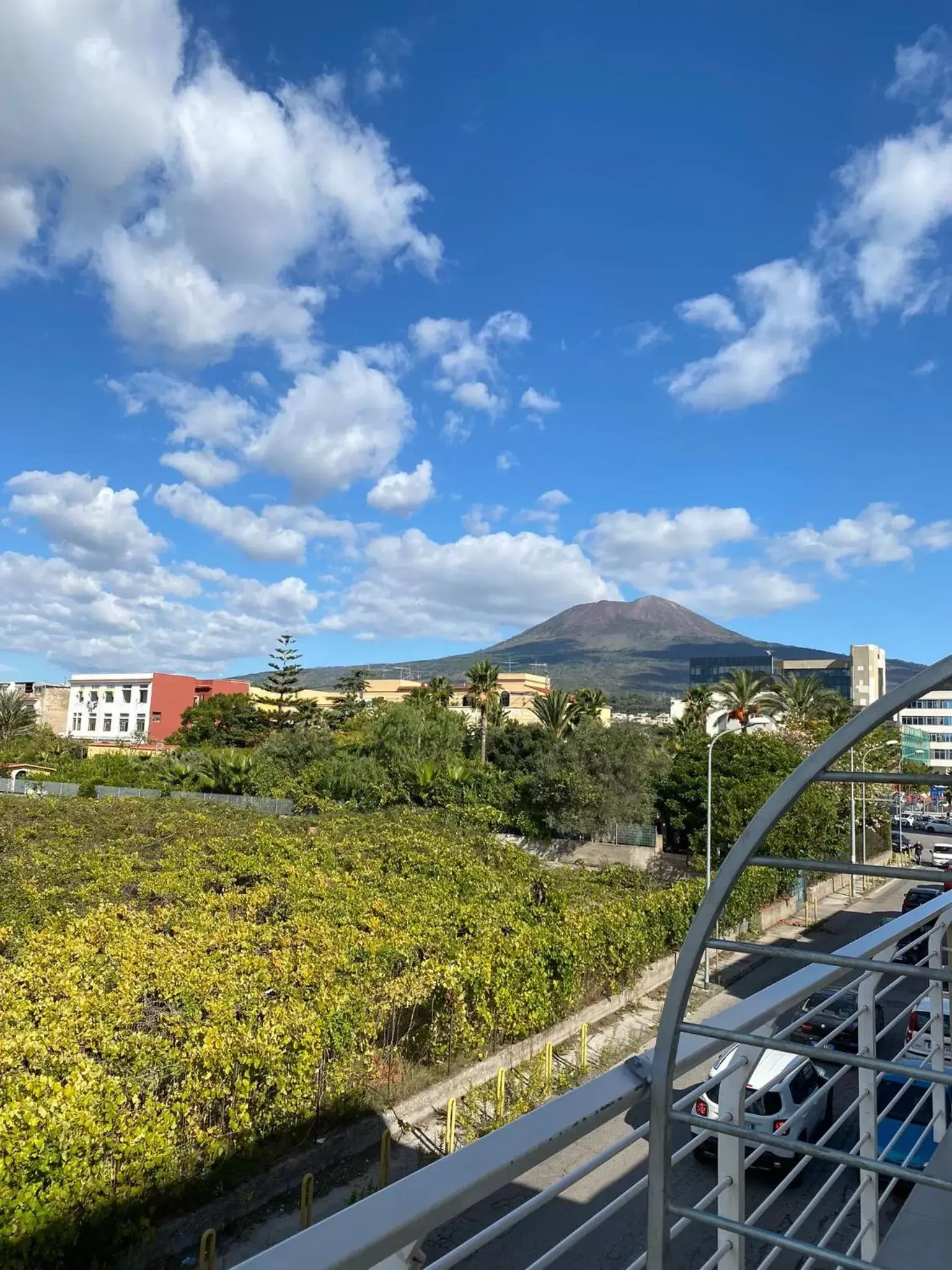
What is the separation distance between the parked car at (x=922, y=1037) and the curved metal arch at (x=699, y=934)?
1.69 metres

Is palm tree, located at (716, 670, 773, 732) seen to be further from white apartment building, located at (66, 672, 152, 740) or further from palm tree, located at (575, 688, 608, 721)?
white apartment building, located at (66, 672, 152, 740)

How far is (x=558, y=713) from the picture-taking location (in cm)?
3894

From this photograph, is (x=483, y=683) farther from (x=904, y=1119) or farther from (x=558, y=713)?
(x=904, y=1119)

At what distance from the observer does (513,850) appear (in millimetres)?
21078

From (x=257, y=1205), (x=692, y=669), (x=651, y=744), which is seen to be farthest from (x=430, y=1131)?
(x=692, y=669)

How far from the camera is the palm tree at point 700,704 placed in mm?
45750

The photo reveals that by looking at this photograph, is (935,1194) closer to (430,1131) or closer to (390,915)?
(430,1131)

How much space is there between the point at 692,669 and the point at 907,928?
493 ft

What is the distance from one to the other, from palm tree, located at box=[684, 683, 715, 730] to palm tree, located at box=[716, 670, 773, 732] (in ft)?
8.46

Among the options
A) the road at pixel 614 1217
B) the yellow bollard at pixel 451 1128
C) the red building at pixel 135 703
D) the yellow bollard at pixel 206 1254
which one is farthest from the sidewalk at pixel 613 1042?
the red building at pixel 135 703

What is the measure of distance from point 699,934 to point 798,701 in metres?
42.5

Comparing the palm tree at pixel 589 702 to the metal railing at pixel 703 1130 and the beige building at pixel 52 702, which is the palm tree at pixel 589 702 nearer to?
the metal railing at pixel 703 1130

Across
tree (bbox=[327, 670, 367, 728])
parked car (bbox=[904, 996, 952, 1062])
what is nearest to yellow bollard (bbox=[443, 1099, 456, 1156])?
parked car (bbox=[904, 996, 952, 1062])

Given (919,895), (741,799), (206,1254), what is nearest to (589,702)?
(741,799)
